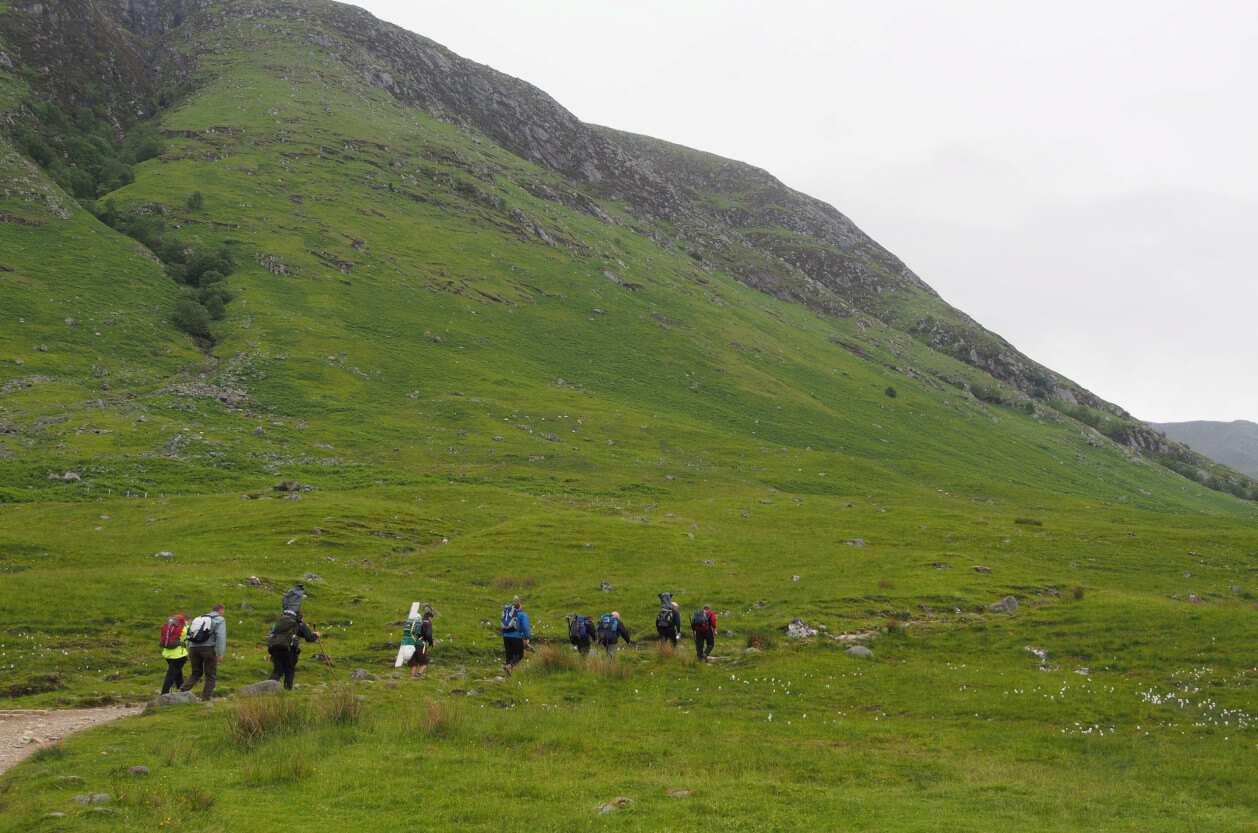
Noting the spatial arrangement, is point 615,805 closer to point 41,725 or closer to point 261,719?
point 261,719

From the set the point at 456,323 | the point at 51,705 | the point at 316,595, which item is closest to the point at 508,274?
the point at 456,323

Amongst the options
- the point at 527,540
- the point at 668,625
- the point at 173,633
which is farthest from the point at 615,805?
the point at 527,540

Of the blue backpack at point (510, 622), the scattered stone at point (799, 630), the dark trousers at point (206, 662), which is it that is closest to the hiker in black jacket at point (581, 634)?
the blue backpack at point (510, 622)

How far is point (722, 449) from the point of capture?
3263 inches

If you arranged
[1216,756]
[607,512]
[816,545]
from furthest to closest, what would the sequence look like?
[607,512]
[816,545]
[1216,756]

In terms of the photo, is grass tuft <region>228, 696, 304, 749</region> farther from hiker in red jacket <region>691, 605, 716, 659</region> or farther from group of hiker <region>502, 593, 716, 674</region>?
hiker in red jacket <region>691, 605, 716, 659</region>

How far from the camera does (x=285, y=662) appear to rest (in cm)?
1956

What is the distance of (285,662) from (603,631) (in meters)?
11.4

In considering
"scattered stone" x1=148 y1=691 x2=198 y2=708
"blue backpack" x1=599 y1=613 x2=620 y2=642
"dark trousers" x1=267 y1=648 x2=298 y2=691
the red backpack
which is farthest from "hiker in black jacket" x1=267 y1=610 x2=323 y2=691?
"blue backpack" x1=599 y1=613 x2=620 y2=642

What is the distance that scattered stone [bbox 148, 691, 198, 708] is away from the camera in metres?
17.2

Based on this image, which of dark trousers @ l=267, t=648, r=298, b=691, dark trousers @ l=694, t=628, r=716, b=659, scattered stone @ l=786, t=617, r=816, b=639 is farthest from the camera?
scattered stone @ l=786, t=617, r=816, b=639

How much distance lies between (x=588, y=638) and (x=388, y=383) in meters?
60.3

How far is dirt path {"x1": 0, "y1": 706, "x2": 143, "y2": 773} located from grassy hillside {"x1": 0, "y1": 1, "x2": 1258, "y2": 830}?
974mm

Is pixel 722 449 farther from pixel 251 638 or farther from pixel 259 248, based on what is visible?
pixel 259 248
